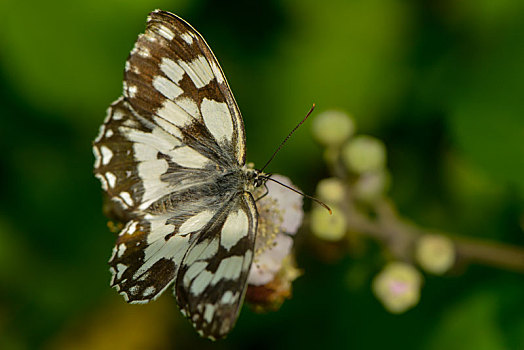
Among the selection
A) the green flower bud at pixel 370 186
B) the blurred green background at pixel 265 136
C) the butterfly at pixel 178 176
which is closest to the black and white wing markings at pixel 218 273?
the butterfly at pixel 178 176

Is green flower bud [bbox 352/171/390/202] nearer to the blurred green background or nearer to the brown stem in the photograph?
the brown stem

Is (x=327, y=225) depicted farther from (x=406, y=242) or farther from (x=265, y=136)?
(x=265, y=136)

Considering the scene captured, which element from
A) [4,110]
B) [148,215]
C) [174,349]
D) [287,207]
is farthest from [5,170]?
[287,207]

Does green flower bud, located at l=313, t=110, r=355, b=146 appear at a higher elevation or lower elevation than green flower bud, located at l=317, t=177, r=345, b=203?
higher

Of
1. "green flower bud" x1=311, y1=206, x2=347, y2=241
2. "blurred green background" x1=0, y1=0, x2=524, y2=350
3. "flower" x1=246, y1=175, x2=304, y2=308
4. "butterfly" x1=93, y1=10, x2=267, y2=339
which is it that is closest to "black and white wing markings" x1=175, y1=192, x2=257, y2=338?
"butterfly" x1=93, y1=10, x2=267, y2=339

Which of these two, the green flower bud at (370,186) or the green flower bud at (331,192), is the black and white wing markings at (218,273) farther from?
the green flower bud at (370,186)

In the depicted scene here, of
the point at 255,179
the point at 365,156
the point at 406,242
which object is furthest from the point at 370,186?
the point at 255,179
